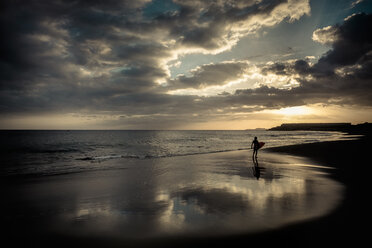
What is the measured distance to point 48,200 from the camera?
9195 mm

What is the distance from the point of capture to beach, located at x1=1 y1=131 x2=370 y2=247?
5.43 metres

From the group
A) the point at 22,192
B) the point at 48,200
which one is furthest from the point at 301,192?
the point at 22,192

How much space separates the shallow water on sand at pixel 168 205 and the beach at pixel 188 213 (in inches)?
1.3

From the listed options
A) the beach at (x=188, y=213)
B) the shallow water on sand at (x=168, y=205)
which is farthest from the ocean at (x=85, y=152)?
the beach at (x=188, y=213)

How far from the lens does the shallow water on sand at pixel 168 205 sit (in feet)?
20.0

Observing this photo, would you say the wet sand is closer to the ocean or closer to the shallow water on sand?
the shallow water on sand

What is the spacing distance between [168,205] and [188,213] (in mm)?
1239

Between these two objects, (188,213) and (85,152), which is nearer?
(188,213)

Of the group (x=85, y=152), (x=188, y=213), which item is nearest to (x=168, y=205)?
(x=188, y=213)

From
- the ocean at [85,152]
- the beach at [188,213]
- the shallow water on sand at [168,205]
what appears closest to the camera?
the beach at [188,213]

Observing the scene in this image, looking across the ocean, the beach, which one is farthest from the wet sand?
the ocean

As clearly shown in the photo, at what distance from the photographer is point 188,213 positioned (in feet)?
23.4

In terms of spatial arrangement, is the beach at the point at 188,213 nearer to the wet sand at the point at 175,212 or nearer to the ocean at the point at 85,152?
the wet sand at the point at 175,212

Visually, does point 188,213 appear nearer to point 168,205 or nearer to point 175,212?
point 175,212
